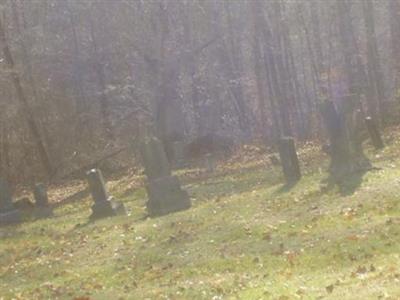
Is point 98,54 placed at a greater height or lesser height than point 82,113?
greater

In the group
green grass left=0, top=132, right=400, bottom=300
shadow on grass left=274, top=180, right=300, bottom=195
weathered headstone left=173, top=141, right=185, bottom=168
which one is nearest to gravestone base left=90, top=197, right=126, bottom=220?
green grass left=0, top=132, right=400, bottom=300

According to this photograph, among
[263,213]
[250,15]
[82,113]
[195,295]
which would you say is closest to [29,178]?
[82,113]

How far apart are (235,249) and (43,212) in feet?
35.1

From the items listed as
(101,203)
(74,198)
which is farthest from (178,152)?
(101,203)

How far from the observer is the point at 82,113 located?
125 feet

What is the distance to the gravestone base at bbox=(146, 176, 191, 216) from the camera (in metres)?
18.0

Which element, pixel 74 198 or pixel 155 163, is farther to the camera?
pixel 74 198

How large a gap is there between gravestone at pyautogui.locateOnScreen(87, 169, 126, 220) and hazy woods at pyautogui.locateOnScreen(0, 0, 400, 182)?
12.5 metres

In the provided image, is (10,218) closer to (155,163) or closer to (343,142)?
(155,163)

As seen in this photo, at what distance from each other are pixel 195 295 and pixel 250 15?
2938cm

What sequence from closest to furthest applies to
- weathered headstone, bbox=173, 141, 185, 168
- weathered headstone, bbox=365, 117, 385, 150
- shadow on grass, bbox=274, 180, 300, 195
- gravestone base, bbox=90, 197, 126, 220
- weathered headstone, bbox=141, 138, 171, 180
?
shadow on grass, bbox=274, 180, 300, 195, weathered headstone, bbox=141, 138, 171, 180, gravestone base, bbox=90, 197, 126, 220, weathered headstone, bbox=365, 117, 385, 150, weathered headstone, bbox=173, 141, 185, 168

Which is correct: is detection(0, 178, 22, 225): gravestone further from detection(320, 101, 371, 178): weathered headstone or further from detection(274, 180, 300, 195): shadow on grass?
detection(320, 101, 371, 178): weathered headstone

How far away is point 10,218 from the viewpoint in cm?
2178

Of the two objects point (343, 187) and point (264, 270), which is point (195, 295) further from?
point (343, 187)
